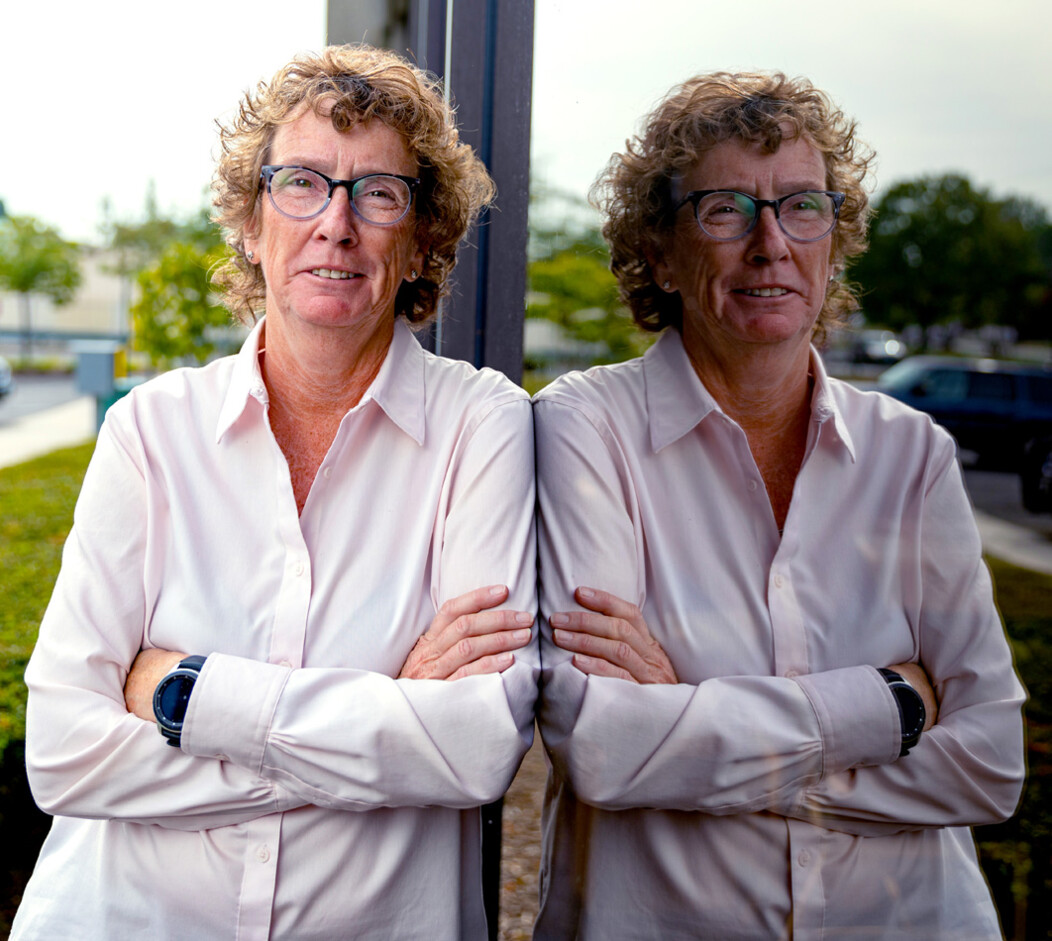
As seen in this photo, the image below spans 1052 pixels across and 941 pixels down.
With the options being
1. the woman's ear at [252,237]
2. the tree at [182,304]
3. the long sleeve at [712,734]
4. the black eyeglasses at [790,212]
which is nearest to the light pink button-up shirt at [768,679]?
the long sleeve at [712,734]

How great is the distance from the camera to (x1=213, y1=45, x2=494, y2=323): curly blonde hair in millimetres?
2004

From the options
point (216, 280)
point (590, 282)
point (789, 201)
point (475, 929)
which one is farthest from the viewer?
point (216, 280)

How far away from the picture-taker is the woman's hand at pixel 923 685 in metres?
1.83

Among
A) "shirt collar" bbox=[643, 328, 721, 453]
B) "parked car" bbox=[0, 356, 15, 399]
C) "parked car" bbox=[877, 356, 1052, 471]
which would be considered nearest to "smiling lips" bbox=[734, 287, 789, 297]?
"shirt collar" bbox=[643, 328, 721, 453]

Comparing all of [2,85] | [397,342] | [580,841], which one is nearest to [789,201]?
[397,342]

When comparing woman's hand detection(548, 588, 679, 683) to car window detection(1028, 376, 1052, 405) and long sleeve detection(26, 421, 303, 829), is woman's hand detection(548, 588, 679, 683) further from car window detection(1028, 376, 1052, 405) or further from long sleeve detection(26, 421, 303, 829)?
car window detection(1028, 376, 1052, 405)

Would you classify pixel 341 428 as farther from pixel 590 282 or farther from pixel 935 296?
pixel 935 296

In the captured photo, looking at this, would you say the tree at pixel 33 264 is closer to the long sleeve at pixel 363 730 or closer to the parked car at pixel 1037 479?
the long sleeve at pixel 363 730

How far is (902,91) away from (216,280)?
181 centimetres

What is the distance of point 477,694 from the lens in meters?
1.75

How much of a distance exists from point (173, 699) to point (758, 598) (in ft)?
4.05

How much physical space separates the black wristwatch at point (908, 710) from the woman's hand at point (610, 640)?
436 millimetres

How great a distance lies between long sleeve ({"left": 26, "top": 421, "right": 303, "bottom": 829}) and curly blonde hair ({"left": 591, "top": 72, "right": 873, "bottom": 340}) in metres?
1.27

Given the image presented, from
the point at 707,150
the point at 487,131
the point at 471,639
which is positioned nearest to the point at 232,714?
the point at 471,639
